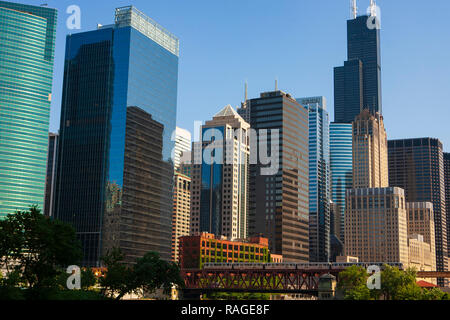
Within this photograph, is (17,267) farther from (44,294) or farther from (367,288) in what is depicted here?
(367,288)

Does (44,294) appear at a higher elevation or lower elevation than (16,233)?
lower

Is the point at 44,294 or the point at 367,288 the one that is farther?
the point at 367,288

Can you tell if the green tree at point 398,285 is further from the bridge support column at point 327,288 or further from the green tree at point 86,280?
the green tree at point 86,280

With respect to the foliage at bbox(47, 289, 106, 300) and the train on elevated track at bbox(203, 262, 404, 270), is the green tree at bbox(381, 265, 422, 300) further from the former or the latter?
the foliage at bbox(47, 289, 106, 300)

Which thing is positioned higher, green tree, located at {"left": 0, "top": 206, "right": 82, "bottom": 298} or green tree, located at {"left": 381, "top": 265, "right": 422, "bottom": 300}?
green tree, located at {"left": 0, "top": 206, "right": 82, "bottom": 298}

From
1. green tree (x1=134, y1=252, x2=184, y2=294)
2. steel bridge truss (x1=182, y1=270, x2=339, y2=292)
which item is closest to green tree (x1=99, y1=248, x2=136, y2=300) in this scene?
green tree (x1=134, y1=252, x2=184, y2=294)

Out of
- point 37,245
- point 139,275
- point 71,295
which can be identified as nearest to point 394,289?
point 139,275

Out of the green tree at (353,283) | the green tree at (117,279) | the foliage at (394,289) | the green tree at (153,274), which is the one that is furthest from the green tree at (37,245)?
the green tree at (353,283)

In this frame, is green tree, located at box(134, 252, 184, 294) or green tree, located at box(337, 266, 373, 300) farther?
green tree, located at box(337, 266, 373, 300)

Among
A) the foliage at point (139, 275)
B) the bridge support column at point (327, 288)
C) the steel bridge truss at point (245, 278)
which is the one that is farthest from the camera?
the steel bridge truss at point (245, 278)

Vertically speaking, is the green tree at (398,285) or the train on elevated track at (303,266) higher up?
the train on elevated track at (303,266)
